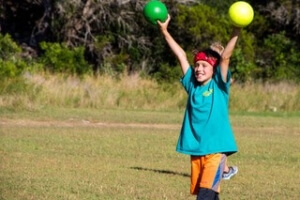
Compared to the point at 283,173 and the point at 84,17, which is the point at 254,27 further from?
the point at 283,173

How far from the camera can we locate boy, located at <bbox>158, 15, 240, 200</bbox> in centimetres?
804

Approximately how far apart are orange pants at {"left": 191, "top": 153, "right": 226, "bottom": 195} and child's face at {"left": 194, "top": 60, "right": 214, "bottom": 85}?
2.15ft

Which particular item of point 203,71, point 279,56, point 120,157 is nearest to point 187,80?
point 203,71

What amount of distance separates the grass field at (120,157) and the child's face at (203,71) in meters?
2.44

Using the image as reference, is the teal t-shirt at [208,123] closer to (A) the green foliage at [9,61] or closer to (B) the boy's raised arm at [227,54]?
(B) the boy's raised arm at [227,54]

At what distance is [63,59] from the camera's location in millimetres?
33938

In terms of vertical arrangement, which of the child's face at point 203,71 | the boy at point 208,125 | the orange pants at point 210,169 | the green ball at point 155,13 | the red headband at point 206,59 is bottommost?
the orange pants at point 210,169

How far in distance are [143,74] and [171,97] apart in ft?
14.1

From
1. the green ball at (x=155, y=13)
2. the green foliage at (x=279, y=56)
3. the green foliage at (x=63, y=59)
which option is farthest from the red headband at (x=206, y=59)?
the green foliage at (x=279, y=56)

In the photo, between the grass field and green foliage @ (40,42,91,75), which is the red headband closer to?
the grass field

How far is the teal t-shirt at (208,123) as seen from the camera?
809 cm

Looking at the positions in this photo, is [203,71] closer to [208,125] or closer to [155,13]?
[208,125]

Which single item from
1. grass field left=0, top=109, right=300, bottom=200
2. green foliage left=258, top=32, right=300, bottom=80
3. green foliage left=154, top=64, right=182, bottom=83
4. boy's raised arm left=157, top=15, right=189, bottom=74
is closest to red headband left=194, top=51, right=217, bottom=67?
boy's raised arm left=157, top=15, right=189, bottom=74

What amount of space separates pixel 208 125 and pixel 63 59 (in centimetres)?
2612
